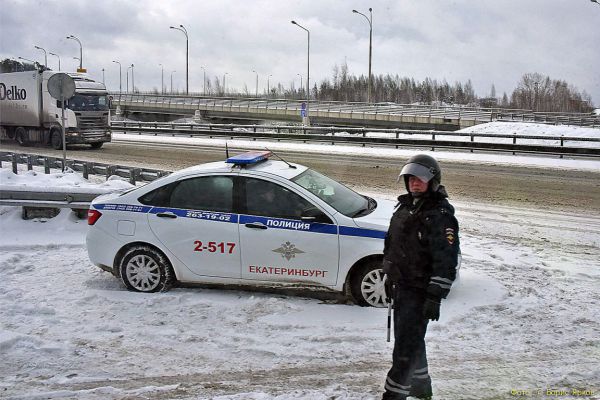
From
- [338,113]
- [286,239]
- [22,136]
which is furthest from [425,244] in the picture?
[338,113]

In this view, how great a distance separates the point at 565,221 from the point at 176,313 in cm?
821

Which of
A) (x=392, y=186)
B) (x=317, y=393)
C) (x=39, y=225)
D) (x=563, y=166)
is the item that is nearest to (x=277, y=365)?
(x=317, y=393)

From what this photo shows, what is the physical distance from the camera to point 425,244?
138 inches

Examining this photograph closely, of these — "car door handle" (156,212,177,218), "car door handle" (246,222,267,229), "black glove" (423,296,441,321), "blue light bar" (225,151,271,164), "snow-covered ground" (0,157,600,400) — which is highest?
"blue light bar" (225,151,271,164)

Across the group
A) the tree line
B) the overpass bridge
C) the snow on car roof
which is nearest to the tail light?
the snow on car roof

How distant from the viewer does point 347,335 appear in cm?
493

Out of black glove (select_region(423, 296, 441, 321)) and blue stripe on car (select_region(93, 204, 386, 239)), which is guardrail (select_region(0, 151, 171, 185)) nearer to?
blue stripe on car (select_region(93, 204, 386, 239))

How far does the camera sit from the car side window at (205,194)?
5.94 metres

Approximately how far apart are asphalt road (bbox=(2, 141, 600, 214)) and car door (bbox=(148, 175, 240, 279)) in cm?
840

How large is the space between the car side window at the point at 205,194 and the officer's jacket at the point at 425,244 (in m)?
2.64

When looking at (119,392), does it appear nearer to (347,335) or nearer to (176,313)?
(176,313)

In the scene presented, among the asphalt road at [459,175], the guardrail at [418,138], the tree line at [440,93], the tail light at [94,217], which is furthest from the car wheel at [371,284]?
the tree line at [440,93]

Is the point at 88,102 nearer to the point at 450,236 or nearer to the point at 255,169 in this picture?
the point at 255,169

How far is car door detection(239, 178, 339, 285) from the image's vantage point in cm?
560
